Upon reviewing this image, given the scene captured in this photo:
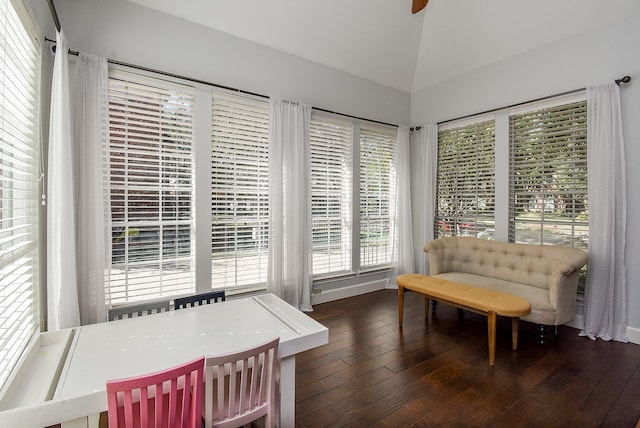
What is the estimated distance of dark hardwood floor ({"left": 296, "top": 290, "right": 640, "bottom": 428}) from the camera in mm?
1820

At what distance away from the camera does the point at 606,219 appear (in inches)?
112

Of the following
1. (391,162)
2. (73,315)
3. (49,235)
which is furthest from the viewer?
(391,162)

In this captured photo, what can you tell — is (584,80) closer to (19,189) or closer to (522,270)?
(522,270)

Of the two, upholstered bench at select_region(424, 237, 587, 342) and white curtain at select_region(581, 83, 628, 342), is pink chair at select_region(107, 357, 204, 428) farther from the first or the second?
white curtain at select_region(581, 83, 628, 342)

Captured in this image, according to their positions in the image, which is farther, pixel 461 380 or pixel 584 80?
pixel 584 80

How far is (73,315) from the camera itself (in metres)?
2.18

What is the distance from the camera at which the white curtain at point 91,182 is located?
2412 mm

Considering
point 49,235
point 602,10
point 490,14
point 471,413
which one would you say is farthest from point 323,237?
point 602,10

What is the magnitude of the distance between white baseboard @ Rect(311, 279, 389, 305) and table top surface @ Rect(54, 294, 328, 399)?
205 centimetres

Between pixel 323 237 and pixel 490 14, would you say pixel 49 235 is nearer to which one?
pixel 323 237

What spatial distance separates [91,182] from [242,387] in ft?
7.17

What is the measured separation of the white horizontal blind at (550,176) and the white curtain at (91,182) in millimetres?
4266

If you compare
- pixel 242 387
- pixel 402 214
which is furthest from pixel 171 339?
pixel 402 214

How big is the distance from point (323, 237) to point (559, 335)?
2.66 m
